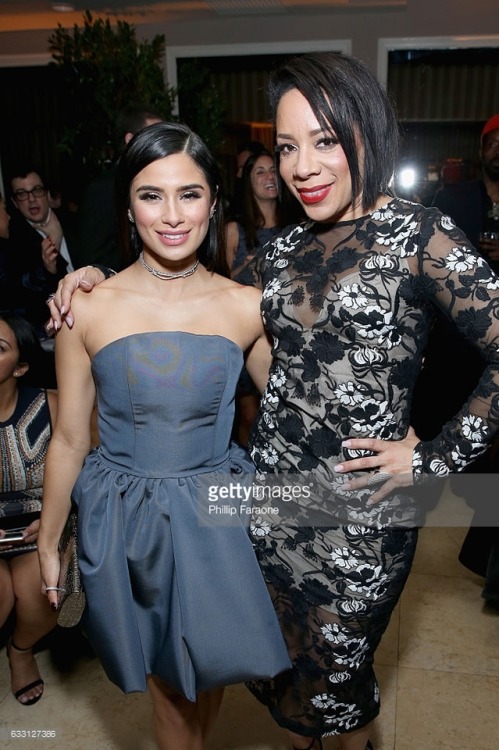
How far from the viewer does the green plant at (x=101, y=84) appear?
4.14 m

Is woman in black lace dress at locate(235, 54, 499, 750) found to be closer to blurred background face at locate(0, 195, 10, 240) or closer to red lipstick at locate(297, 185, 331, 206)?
red lipstick at locate(297, 185, 331, 206)

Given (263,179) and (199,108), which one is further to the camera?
(199,108)

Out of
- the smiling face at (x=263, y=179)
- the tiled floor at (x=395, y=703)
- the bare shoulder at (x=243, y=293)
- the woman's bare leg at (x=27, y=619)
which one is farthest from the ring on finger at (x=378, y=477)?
the smiling face at (x=263, y=179)

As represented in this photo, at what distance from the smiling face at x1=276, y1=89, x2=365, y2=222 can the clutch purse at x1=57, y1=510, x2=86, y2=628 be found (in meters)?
0.88

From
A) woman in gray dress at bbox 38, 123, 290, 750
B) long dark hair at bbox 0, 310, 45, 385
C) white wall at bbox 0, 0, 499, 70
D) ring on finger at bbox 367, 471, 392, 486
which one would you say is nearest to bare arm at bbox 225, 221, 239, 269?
long dark hair at bbox 0, 310, 45, 385

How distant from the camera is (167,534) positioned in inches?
53.6

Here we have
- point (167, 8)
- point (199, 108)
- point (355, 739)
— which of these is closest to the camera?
point (355, 739)

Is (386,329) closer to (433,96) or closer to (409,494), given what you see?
(409,494)

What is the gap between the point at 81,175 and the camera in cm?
432

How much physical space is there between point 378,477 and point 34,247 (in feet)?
8.83

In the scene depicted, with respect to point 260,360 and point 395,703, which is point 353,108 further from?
point 395,703

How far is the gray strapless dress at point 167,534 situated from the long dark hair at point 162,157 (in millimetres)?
257

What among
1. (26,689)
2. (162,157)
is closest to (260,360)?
(162,157)

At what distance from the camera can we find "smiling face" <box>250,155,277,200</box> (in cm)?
357
